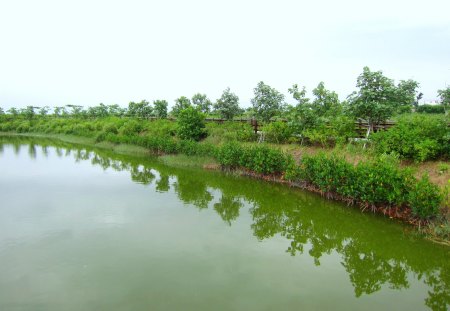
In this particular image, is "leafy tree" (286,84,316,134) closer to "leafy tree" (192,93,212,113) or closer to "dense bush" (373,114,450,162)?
"dense bush" (373,114,450,162)

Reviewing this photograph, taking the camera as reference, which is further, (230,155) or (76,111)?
(76,111)

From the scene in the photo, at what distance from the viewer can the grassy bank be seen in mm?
9062

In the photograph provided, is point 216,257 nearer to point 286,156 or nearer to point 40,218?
point 40,218

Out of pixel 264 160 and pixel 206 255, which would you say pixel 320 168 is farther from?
pixel 206 255

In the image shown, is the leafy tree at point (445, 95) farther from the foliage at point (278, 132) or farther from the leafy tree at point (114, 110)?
the leafy tree at point (114, 110)

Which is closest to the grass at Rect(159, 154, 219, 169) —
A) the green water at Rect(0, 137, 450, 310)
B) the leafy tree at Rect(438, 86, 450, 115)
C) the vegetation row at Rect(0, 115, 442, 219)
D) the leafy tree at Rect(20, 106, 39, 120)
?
the vegetation row at Rect(0, 115, 442, 219)

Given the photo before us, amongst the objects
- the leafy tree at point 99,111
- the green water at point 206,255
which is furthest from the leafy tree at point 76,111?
the green water at point 206,255

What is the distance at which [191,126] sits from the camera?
23375mm

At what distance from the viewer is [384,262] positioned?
296 inches

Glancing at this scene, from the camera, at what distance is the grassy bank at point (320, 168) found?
9062 mm

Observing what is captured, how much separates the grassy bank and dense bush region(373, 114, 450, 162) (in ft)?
2.02

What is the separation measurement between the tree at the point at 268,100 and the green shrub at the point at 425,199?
12.7m

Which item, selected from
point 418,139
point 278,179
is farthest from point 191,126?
point 418,139

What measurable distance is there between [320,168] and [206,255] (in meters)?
6.60
